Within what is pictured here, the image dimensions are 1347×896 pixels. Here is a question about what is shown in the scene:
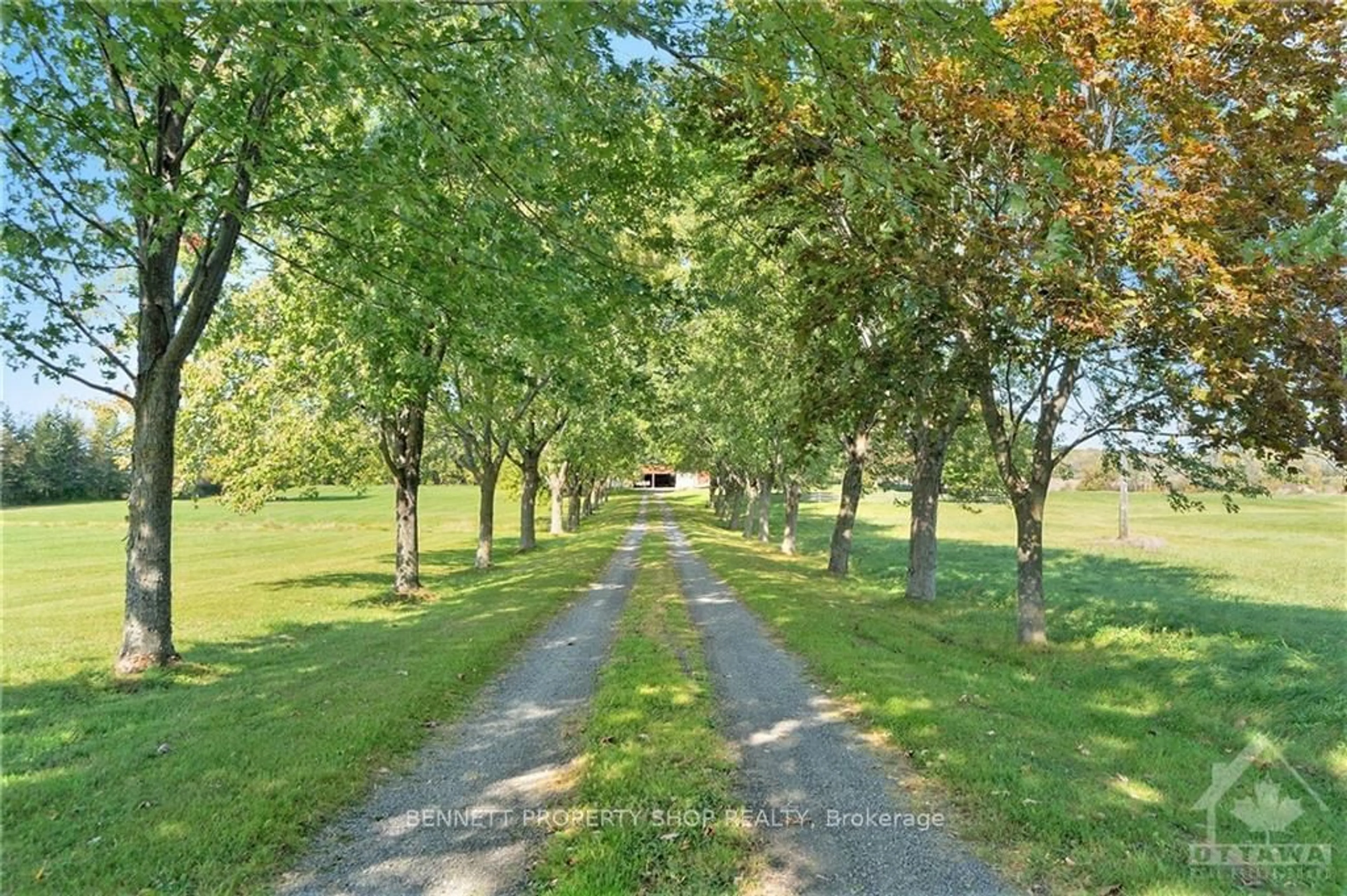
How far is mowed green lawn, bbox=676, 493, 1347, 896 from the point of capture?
4.78m

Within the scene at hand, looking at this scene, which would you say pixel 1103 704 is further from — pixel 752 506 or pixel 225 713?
pixel 752 506

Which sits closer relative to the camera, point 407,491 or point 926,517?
point 926,517

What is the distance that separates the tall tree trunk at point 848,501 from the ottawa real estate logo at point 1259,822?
14295mm

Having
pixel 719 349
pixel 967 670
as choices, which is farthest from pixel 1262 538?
pixel 967 670

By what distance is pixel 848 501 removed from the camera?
71.7 feet

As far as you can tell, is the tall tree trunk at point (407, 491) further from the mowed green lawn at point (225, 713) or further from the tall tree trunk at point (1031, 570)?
the tall tree trunk at point (1031, 570)

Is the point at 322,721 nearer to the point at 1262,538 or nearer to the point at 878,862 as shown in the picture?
the point at 878,862

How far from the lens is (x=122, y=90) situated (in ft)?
28.9

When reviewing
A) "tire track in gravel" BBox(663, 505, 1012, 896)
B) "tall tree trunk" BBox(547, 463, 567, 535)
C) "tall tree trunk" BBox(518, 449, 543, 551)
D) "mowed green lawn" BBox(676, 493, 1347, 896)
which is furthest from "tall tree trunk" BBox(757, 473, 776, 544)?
"tire track in gravel" BBox(663, 505, 1012, 896)

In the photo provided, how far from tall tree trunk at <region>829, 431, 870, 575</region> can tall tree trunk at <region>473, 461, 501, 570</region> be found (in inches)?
468

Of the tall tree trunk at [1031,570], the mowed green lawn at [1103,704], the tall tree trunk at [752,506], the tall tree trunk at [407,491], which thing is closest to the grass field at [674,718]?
the mowed green lawn at [1103,704]

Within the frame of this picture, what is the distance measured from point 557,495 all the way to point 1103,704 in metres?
35.8

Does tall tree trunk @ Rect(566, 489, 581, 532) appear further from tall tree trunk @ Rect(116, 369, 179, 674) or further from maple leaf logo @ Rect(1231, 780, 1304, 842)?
maple leaf logo @ Rect(1231, 780, 1304, 842)

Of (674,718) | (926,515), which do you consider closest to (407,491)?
(926,515)
